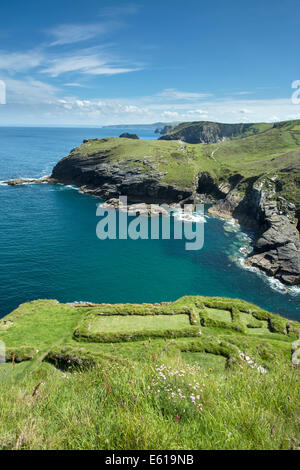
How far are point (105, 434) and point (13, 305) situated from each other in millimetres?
45944

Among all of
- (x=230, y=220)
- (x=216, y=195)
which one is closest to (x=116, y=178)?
(x=216, y=195)

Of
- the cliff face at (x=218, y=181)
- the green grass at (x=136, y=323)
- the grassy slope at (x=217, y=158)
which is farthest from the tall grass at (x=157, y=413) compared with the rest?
the grassy slope at (x=217, y=158)

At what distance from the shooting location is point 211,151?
185500 mm

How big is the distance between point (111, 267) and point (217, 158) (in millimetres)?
134131

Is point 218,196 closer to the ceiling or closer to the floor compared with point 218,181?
closer to the floor

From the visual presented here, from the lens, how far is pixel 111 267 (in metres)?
61.8

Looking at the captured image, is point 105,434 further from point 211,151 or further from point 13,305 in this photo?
point 211,151

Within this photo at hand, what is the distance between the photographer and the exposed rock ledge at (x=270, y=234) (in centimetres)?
6116

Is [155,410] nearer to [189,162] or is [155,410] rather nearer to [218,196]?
[218,196]

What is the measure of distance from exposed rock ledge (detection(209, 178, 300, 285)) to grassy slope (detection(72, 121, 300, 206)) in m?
7.45

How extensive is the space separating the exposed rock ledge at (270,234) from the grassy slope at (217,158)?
7448 millimetres

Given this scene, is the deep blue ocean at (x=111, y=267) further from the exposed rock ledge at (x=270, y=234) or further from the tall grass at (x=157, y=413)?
the tall grass at (x=157, y=413)
